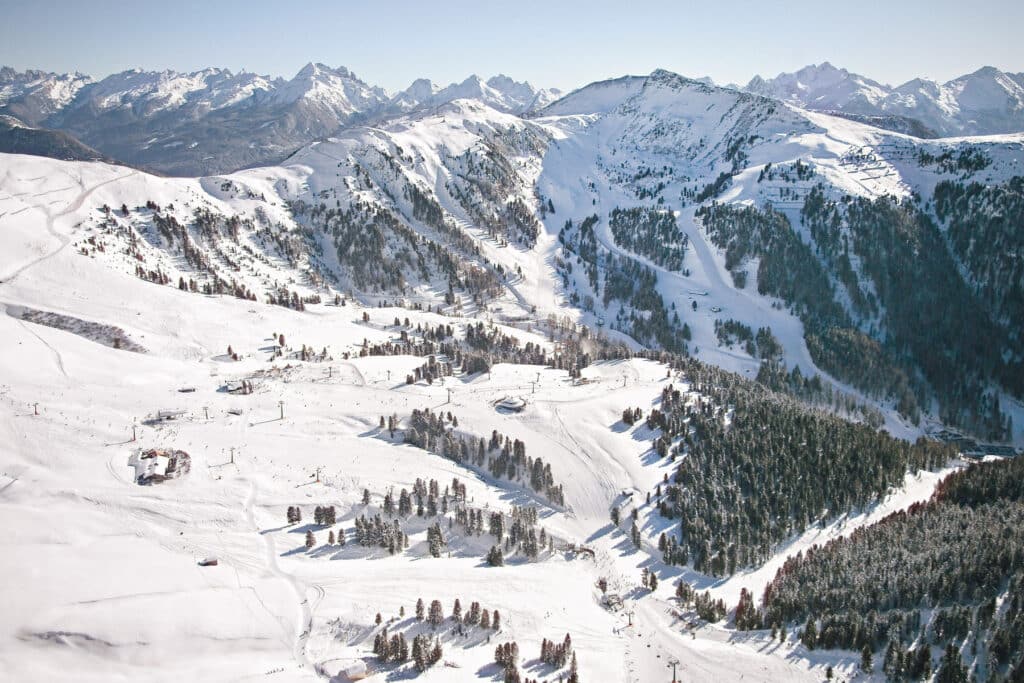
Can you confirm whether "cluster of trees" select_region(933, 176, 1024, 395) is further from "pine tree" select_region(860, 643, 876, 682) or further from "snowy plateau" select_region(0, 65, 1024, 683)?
"pine tree" select_region(860, 643, 876, 682)

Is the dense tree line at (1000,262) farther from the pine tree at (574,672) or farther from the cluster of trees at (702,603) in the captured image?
the pine tree at (574,672)

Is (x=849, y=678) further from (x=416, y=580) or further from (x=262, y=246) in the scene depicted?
(x=262, y=246)

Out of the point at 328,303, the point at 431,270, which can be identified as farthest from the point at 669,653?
the point at 431,270

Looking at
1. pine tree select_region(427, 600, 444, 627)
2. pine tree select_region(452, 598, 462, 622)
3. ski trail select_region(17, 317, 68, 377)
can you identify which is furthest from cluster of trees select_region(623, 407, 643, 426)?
ski trail select_region(17, 317, 68, 377)

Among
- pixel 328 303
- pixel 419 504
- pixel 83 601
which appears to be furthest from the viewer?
pixel 328 303

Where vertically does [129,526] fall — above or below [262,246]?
below

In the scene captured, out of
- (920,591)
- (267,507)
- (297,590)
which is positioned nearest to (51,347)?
(267,507)

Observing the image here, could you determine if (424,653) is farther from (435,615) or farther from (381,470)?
(381,470)

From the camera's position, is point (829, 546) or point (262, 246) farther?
point (262, 246)
